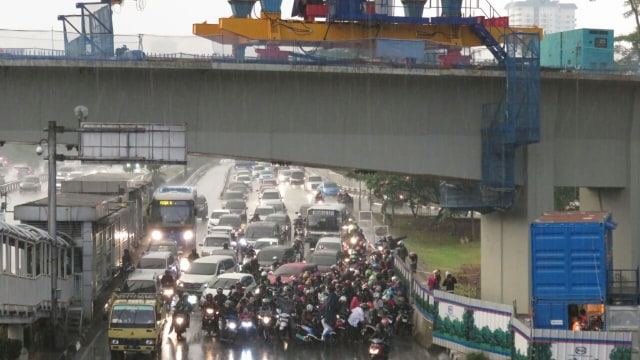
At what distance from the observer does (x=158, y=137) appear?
86.9 ft

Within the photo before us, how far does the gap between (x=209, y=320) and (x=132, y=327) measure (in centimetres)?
378

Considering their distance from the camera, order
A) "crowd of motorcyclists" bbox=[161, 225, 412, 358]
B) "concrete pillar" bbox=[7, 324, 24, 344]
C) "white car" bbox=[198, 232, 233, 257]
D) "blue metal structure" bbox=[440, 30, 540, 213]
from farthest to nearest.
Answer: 1. "white car" bbox=[198, 232, 233, 257]
2. "crowd of motorcyclists" bbox=[161, 225, 412, 358]
3. "blue metal structure" bbox=[440, 30, 540, 213]
4. "concrete pillar" bbox=[7, 324, 24, 344]

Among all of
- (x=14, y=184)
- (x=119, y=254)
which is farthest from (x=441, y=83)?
(x=14, y=184)

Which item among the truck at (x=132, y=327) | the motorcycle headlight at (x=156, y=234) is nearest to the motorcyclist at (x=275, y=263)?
the motorcycle headlight at (x=156, y=234)

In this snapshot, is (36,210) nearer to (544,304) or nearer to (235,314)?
(235,314)

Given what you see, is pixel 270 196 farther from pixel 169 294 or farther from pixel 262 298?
pixel 262 298

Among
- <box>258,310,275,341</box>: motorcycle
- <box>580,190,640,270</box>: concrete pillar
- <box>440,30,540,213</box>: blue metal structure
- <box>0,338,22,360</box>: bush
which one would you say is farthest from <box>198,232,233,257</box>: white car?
<box>0,338,22,360</box>: bush

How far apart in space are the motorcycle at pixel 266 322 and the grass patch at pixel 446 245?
8188 mm

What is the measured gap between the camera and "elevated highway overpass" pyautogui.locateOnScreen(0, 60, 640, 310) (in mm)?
27016

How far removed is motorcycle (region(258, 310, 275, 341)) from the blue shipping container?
758 centimetres

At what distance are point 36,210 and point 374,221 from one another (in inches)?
1434

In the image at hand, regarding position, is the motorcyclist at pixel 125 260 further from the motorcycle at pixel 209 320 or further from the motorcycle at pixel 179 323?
the motorcycle at pixel 179 323

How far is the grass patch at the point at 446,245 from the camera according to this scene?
1567 inches

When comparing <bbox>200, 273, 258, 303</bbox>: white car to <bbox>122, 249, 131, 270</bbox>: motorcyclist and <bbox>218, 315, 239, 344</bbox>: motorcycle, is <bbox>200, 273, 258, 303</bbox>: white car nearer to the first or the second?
<bbox>218, 315, 239, 344</bbox>: motorcycle
